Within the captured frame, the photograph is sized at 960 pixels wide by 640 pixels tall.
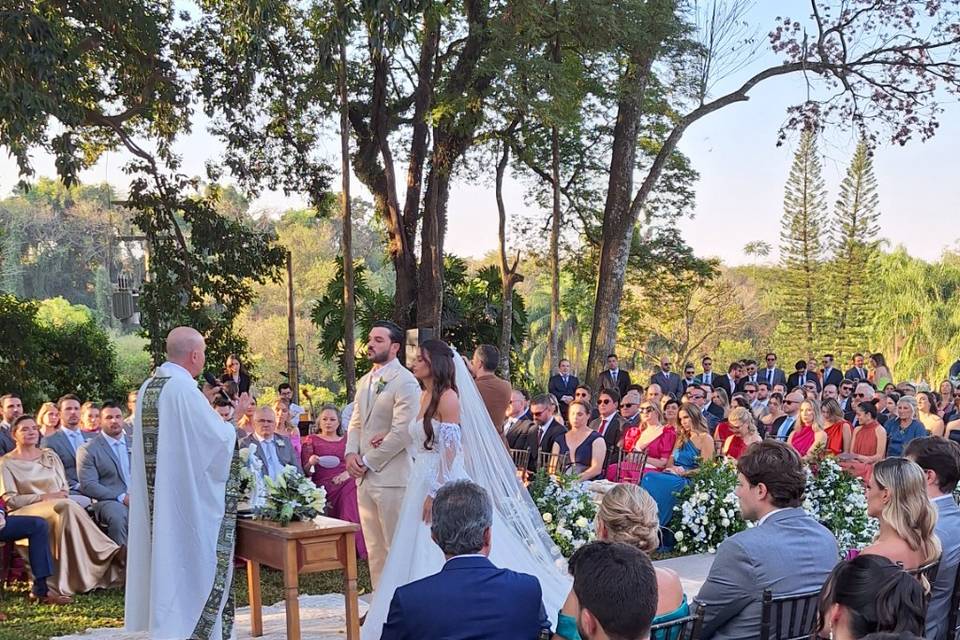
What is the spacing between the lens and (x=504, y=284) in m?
21.0

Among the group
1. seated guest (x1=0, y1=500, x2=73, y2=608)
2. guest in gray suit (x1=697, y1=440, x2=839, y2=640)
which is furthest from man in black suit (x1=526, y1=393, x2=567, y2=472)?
guest in gray suit (x1=697, y1=440, x2=839, y2=640)

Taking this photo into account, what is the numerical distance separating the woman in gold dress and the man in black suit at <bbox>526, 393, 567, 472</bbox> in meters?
4.07

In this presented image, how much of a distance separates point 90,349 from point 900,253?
29537 mm

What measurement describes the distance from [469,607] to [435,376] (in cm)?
339

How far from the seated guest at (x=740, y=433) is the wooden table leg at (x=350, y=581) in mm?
5574

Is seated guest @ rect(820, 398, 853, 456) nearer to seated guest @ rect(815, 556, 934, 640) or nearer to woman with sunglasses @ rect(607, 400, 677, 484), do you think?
woman with sunglasses @ rect(607, 400, 677, 484)

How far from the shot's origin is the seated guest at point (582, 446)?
9.88 metres

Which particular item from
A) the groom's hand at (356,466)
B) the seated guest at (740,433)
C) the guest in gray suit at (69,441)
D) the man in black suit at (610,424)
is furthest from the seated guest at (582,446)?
the guest in gray suit at (69,441)

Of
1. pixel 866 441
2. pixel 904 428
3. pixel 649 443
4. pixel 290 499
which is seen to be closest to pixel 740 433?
pixel 649 443

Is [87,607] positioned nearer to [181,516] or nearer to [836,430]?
[181,516]

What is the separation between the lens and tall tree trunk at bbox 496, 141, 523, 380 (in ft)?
65.0

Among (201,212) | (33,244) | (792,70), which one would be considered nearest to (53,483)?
(201,212)

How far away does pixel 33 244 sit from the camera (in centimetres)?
5509

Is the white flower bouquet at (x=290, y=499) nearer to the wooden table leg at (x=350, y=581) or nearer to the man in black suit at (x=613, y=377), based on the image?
the wooden table leg at (x=350, y=581)
